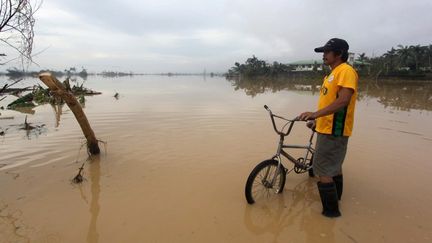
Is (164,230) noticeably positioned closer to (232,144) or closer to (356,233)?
(356,233)

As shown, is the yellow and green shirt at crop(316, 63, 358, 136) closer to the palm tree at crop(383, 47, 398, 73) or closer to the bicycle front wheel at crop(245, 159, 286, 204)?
the bicycle front wheel at crop(245, 159, 286, 204)

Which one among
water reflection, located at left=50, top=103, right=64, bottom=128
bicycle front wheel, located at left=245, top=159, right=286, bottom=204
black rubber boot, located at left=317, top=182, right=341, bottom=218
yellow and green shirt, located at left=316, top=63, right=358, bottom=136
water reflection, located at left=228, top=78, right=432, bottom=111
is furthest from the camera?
water reflection, located at left=228, top=78, right=432, bottom=111

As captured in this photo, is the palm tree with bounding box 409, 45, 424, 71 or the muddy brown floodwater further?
the palm tree with bounding box 409, 45, 424, 71

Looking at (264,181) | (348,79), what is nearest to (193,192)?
(264,181)

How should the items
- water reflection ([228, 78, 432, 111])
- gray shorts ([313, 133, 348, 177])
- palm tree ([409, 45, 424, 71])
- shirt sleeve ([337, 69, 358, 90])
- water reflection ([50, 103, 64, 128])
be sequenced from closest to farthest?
1. shirt sleeve ([337, 69, 358, 90])
2. gray shorts ([313, 133, 348, 177])
3. water reflection ([50, 103, 64, 128])
4. water reflection ([228, 78, 432, 111])
5. palm tree ([409, 45, 424, 71])

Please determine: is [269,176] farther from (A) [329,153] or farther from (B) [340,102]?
(B) [340,102]

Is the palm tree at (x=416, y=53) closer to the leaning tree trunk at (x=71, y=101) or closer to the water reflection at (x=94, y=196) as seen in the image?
the leaning tree trunk at (x=71, y=101)

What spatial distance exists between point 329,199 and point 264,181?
32.8 inches

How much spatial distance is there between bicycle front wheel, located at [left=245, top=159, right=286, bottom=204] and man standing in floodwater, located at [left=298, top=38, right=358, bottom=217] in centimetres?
55

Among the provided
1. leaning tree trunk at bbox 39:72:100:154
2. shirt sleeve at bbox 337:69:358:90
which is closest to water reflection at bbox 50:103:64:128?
leaning tree trunk at bbox 39:72:100:154

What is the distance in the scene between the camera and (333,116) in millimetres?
3301

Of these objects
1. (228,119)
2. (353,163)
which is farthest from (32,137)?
(353,163)

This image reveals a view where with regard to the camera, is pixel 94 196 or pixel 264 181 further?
pixel 94 196

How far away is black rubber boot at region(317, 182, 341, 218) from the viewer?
3.50 m
